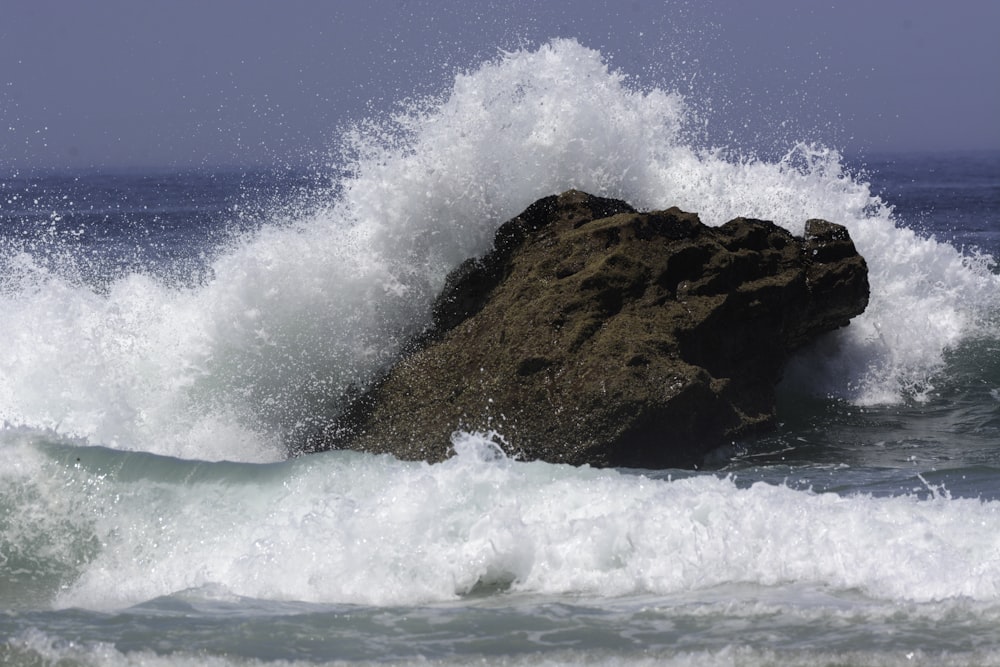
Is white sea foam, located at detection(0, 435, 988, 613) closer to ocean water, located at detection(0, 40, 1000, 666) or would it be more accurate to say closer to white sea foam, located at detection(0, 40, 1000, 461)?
ocean water, located at detection(0, 40, 1000, 666)

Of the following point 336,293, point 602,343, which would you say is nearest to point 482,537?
point 602,343

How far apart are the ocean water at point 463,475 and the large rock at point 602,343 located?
227 millimetres

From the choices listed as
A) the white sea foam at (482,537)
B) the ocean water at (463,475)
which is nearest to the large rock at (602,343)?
the ocean water at (463,475)

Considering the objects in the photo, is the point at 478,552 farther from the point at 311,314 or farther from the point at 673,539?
the point at 311,314

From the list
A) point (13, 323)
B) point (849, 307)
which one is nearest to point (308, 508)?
point (13, 323)

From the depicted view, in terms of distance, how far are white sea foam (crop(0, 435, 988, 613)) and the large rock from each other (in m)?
0.69

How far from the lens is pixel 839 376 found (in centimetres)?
947

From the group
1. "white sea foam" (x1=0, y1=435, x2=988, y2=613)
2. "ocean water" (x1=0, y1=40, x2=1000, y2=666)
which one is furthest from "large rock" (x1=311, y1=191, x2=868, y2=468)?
"white sea foam" (x1=0, y1=435, x2=988, y2=613)

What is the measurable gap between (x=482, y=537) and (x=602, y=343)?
6.75 ft

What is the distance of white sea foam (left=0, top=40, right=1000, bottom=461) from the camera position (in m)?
8.09

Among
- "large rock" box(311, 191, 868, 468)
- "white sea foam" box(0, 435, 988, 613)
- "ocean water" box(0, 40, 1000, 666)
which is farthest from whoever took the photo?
"large rock" box(311, 191, 868, 468)

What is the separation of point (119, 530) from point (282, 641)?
75.0 inches

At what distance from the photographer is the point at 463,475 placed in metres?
6.11

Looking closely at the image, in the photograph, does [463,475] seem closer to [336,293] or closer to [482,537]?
[482,537]
